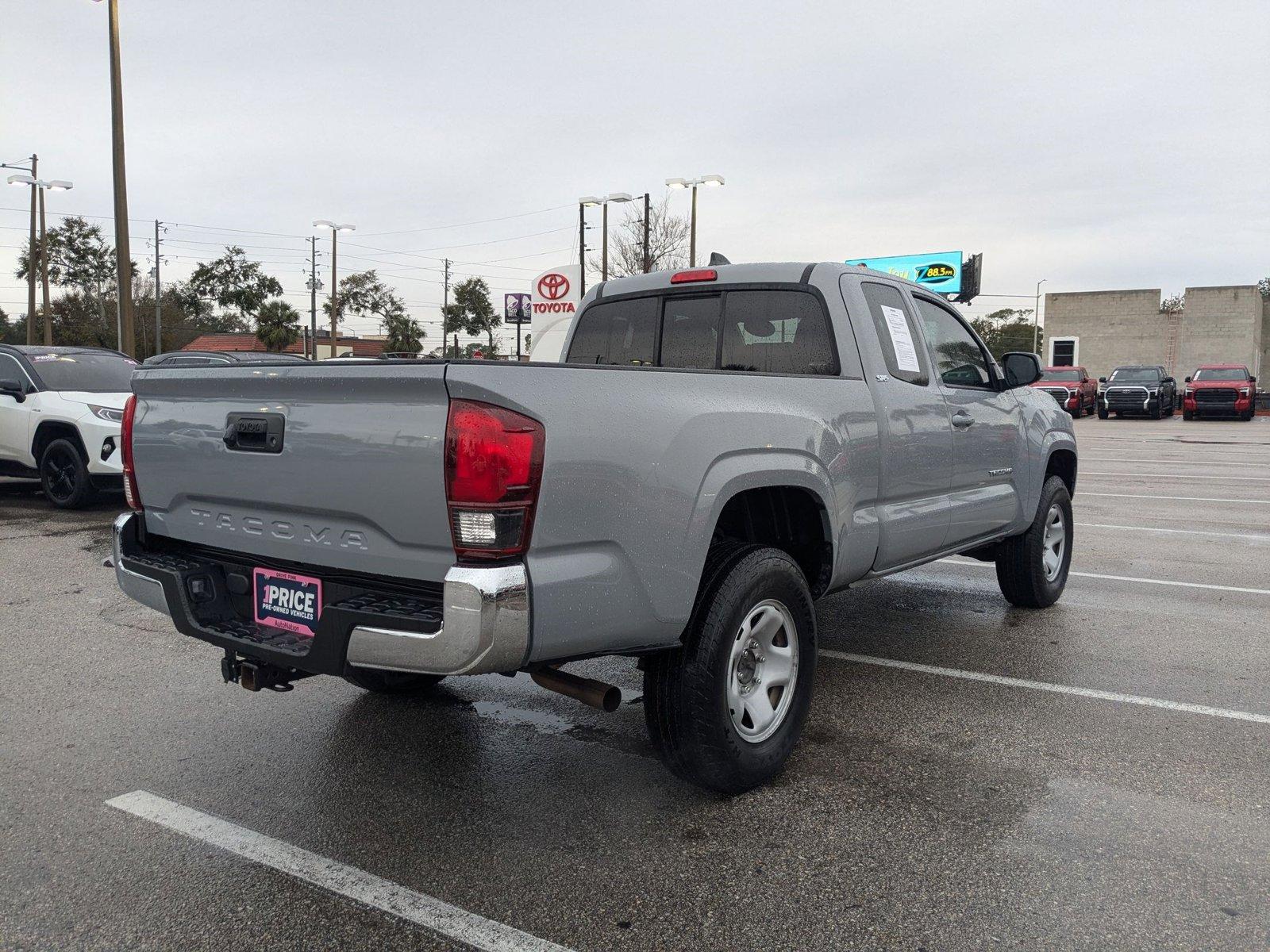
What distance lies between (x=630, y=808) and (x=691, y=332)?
2363 millimetres

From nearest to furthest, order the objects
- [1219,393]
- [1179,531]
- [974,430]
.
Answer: [974,430], [1179,531], [1219,393]

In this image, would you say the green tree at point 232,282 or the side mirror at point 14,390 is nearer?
the side mirror at point 14,390

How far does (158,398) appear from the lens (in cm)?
361

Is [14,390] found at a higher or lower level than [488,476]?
higher

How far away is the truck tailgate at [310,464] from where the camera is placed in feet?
9.16

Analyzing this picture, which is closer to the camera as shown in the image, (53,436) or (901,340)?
(901,340)

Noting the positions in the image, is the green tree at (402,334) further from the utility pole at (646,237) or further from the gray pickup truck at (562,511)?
the gray pickup truck at (562,511)

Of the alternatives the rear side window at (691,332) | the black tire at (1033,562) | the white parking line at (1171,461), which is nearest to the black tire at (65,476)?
the rear side window at (691,332)

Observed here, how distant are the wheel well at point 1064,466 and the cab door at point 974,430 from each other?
793 millimetres

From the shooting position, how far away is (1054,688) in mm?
4766

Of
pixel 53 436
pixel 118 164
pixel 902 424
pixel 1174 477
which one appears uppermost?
pixel 118 164

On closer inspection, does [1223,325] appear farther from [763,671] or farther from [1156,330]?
[763,671]

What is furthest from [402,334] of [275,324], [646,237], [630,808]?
[630,808]

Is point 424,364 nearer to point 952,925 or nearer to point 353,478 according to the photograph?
point 353,478
